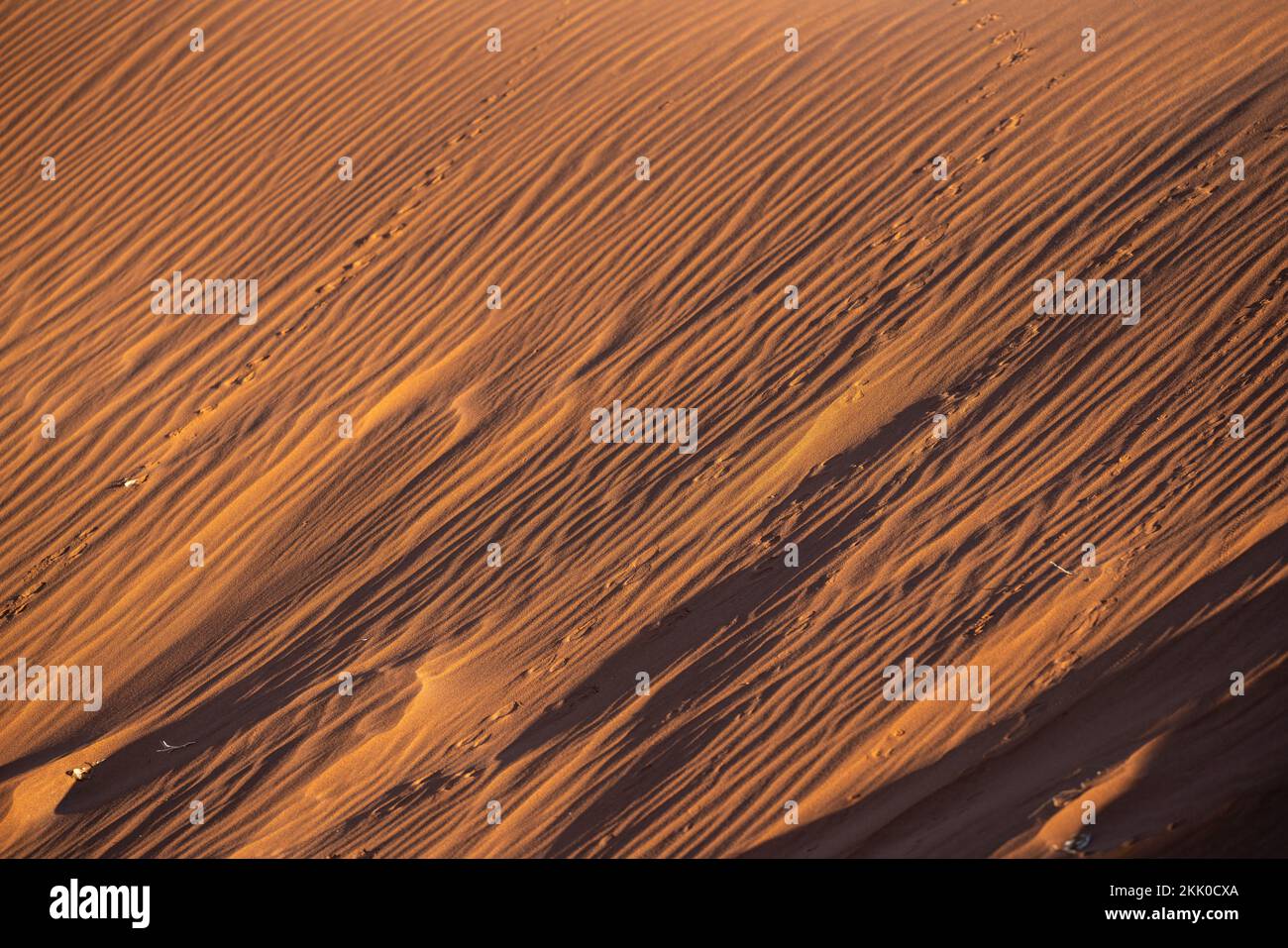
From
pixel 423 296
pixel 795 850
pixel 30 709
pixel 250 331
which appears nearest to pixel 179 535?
pixel 30 709

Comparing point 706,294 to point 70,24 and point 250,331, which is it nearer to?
point 250,331

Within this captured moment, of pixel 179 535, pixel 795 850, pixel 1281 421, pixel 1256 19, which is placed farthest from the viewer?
pixel 1256 19

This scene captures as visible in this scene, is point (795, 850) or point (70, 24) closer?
point (795, 850)

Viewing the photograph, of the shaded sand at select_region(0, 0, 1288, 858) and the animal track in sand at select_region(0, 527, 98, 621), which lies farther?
the animal track in sand at select_region(0, 527, 98, 621)

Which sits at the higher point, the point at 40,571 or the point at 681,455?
the point at 681,455

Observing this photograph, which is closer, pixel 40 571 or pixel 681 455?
pixel 681 455

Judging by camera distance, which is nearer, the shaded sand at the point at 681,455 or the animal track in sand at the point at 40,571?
the shaded sand at the point at 681,455
